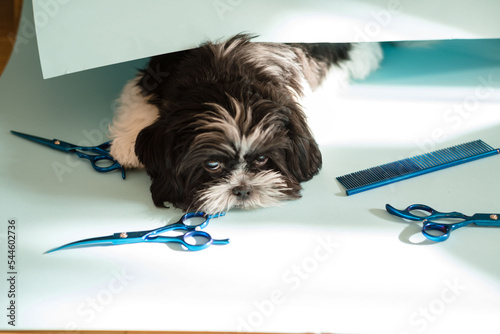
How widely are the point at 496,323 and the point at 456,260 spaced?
284mm

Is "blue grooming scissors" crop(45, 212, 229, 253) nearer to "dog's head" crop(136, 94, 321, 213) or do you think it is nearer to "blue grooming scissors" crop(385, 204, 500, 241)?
"dog's head" crop(136, 94, 321, 213)

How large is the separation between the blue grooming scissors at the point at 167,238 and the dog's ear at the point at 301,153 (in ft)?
1.40

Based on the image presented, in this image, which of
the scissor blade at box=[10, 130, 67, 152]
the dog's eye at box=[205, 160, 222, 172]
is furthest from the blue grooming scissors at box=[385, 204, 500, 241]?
the scissor blade at box=[10, 130, 67, 152]

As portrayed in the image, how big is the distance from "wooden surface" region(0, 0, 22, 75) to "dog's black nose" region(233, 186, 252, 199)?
212 centimetres

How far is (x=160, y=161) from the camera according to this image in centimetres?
217

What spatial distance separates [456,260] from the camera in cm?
194

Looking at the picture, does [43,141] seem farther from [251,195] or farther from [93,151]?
[251,195]

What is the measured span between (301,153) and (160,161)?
55 cm

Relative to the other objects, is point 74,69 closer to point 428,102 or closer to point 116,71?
point 116,71

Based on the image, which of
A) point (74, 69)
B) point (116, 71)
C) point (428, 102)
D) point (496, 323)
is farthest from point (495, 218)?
point (116, 71)

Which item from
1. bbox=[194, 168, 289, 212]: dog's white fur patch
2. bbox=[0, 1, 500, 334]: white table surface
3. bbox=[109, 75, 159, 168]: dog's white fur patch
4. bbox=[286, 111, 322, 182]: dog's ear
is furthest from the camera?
bbox=[109, 75, 159, 168]: dog's white fur patch

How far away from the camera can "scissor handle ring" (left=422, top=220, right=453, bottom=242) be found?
2.00 meters

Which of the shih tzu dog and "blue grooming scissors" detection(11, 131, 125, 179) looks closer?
the shih tzu dog

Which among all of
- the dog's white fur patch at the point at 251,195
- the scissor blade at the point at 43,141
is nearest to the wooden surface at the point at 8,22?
the scissor blade at the point at 43,141
